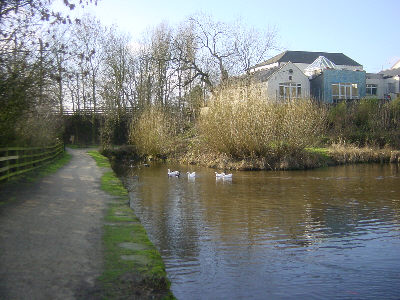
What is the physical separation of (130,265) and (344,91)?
4855 centimetres

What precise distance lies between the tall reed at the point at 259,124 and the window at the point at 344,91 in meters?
24.8

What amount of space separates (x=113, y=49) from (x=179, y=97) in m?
9.57

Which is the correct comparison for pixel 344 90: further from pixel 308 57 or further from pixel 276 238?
pixel 276 238

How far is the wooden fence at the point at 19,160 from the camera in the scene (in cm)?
1393

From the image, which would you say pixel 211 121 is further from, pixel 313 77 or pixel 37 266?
pixel 313 77

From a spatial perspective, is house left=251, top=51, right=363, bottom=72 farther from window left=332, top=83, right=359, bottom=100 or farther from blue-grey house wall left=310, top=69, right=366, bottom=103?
window left=332, top=83, right=359, bottom=100

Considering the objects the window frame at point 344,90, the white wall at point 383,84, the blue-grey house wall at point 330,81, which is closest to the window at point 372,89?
the white wall at point 383,84

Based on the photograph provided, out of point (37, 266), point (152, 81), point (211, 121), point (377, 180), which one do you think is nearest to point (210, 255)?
point (37, 266)

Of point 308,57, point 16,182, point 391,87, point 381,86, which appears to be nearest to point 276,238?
point 16,182

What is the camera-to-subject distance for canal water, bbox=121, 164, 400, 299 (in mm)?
6555

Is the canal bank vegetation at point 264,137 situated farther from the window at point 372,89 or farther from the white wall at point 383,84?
the white wall at point 383,84

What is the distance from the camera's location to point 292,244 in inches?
352

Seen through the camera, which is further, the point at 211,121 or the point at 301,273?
the point at 211,121

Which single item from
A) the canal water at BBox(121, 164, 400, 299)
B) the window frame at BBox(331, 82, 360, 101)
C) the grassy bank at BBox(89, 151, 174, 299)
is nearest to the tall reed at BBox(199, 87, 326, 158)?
the canal water at BBox(121, 164, 400, 299)
